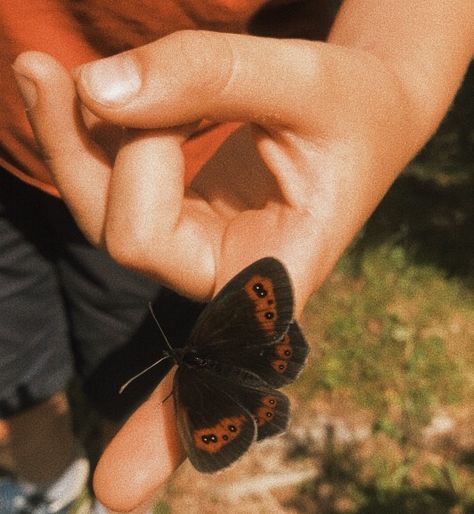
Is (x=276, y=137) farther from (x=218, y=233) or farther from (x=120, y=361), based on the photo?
(x=120, y=361)

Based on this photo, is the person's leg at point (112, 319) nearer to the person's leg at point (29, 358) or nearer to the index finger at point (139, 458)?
the person's leg at point (29, 358)

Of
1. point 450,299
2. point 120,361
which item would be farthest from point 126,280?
point 450,299

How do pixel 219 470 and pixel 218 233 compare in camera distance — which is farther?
pixel 218 233

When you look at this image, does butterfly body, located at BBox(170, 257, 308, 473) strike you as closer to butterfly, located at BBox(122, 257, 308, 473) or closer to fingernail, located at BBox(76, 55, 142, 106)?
butterfly, located at BBox(122, 257, 308, 473)

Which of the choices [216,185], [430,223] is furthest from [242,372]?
[430,223]

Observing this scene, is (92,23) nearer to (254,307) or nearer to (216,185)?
(216,185)

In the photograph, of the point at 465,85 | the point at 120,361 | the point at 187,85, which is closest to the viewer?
the point at 187,85

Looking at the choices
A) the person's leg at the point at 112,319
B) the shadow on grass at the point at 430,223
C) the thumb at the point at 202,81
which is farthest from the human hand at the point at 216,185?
the shadow on grass at the point at 430,223
